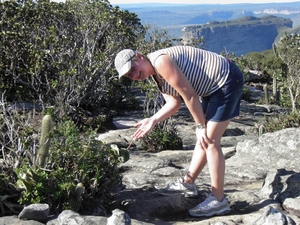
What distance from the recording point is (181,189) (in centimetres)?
520

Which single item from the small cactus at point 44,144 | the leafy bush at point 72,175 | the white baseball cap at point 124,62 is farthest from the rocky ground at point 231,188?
the white baseball cap at point 124,62

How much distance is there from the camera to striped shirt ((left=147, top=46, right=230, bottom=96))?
4430 mm

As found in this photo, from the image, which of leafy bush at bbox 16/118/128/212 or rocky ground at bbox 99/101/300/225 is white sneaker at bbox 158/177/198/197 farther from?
leafy bush at bbox 16/118/128/212

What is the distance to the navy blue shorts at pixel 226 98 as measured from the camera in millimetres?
4535

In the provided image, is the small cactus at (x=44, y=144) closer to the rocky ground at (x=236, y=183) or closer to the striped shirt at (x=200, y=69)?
the rocky ground at (x=236, y=183)

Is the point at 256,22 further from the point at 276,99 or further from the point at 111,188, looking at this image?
the point at 111,188

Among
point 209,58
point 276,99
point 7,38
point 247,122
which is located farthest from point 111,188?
point 276,99

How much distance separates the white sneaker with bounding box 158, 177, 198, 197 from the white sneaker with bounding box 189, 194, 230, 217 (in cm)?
41

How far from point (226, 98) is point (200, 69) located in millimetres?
367

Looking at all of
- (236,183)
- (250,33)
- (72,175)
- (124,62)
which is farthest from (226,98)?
(250,33)

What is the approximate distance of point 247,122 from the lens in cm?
1338

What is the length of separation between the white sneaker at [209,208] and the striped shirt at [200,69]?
106 cm

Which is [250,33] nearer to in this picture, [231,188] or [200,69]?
[231,188]

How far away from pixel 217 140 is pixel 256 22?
169062 mm
